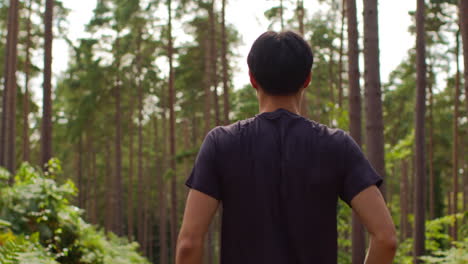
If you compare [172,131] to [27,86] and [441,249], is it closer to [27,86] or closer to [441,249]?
[27,86]

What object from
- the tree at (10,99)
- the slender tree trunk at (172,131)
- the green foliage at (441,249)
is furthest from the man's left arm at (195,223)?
the slender tree trunk at (172,131)

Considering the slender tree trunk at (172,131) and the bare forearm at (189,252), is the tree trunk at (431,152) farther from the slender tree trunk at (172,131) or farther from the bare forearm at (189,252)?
the bare forearm at (189,252)

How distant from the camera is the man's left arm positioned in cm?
232

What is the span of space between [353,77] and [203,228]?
941cm

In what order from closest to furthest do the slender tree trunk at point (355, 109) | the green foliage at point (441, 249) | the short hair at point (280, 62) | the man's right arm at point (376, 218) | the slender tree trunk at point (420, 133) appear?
the man's right arm at point (376, 218)
the short hair at point (280, 62)
the slender tree trunk at point (355, 109)
the green foliage at point (441, 249)
the slender tree trunk at point (420, 133)

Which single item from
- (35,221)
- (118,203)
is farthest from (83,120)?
(35,221)

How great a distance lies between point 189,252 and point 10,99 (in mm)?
21542

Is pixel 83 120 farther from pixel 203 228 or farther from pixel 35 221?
pixel 203 228

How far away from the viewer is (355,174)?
231cm

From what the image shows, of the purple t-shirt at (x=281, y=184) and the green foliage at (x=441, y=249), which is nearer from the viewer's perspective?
the purple t-shirt at (x=281, y=184)

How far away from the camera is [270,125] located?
2.46 meters

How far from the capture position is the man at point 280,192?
2.32 m

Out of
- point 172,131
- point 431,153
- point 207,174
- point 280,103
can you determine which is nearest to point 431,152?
point 431,153

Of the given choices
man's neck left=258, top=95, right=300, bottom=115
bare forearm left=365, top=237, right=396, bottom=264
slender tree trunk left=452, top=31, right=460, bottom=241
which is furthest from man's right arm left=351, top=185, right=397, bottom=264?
slender tree trunk left=452, top=31, right=460, bottom=241
